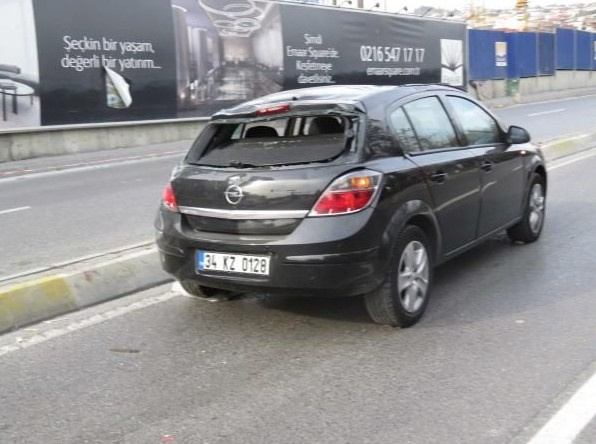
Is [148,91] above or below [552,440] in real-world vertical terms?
above

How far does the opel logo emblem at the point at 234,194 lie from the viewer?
4262 mm

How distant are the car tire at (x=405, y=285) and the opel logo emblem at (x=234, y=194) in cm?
103

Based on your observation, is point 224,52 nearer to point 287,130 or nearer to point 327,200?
point 287,130

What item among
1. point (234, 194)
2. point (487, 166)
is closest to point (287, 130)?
point (234, 194)

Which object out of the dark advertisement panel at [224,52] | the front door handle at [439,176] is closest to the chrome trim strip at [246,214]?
the front door handle at [439,176]

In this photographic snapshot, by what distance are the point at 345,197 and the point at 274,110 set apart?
2.98 ft

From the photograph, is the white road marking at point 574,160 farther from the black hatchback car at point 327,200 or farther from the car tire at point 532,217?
the black hatchback car at point 327,200

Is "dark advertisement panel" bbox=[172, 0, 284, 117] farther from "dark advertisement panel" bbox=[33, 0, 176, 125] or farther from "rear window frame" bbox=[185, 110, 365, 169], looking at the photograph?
"rear window frame" bbox=[185, 110, 365, 169]

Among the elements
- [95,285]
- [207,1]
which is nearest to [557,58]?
[207,1]

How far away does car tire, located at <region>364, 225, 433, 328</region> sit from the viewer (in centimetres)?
428

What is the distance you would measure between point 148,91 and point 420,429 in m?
16.0

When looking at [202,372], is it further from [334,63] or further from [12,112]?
[334,63]

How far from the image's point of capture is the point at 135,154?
16094 mm

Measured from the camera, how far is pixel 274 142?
15.0 feet
